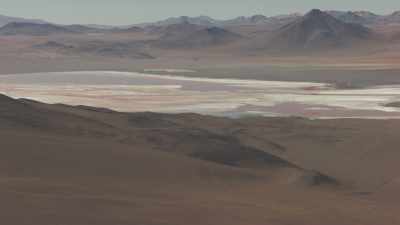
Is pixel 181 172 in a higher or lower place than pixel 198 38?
lower

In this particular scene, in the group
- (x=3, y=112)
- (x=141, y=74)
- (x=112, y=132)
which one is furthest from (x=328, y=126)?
(x=141, y=74)

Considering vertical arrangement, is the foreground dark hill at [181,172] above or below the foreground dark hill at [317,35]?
below

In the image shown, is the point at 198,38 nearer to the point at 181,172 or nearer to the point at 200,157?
the point at 200,157

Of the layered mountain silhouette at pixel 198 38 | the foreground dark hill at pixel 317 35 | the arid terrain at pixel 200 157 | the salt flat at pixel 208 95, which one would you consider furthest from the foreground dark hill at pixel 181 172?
the layered mountain silhouette at pixel 198 38

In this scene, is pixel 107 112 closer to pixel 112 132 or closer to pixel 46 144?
pixel 112 132

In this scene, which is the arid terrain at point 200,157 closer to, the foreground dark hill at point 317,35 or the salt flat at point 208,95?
the salt flat at point 208,95

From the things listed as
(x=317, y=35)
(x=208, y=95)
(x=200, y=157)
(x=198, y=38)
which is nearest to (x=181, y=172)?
(x=200, y=157)
